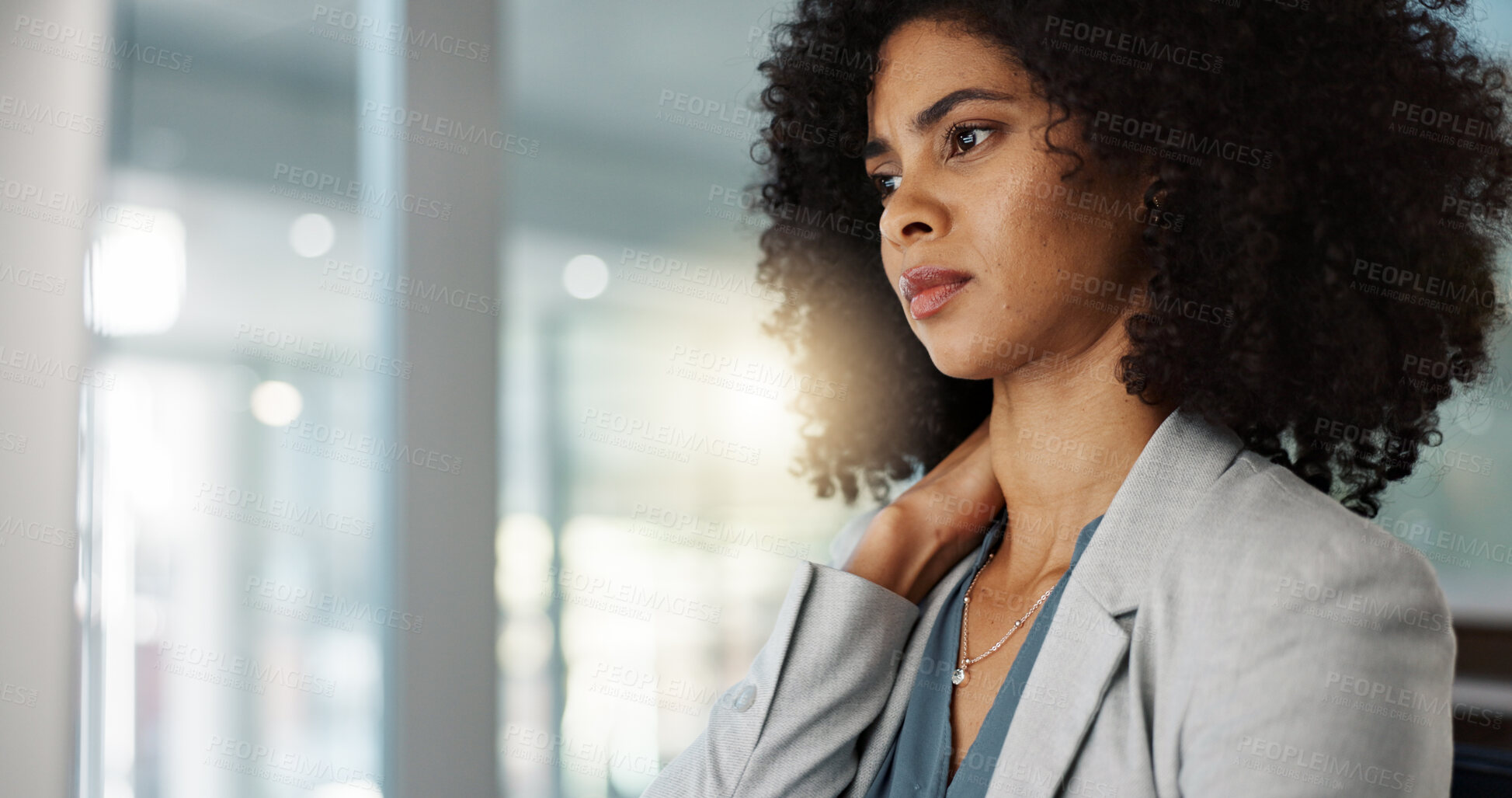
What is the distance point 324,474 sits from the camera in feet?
7.09

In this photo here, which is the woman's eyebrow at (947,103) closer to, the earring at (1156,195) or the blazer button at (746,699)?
the earring at (1156,195)

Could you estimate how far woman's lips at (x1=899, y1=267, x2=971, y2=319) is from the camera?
46.3 inches

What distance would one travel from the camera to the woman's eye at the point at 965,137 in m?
1.18

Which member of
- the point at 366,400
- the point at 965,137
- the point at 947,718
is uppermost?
the point at 965,137

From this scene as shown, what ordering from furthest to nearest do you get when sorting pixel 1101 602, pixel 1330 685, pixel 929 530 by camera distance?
pixel 929 530 < pixel 1101 602 < pixel 1330 685

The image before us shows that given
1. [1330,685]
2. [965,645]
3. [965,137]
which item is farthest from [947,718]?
[965,137]

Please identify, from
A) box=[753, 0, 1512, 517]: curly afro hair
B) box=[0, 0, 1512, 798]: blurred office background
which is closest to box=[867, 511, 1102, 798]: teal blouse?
box=[753, 0, 1512, 517]: curly afro hair

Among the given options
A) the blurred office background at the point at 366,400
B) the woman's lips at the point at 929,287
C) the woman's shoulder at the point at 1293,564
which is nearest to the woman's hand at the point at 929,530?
the woman's lips at the point at 929,287

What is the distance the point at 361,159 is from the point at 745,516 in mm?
1354

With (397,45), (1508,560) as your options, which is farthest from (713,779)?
(1508,560)

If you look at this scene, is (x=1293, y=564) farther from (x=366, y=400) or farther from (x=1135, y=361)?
(x=366, y=400)

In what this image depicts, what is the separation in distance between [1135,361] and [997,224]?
0.70ft

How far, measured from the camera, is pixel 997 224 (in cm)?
115

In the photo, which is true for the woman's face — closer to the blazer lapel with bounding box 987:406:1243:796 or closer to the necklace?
the blazer lapel with bounding box 987:406:1243:796
